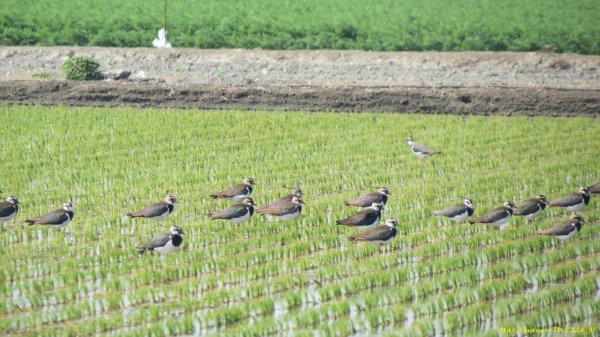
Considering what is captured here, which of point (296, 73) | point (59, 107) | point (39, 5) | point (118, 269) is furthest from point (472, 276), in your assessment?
A: point (39, 5)

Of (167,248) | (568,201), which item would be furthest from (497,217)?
(167,248)

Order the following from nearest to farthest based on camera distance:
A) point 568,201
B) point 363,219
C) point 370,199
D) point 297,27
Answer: point 363,219
point 568,201
point 370,199
point 297,27

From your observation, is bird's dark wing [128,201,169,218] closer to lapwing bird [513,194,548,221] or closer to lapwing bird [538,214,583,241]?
lapwing bird [513,194,548,221]

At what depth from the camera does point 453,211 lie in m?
13.6

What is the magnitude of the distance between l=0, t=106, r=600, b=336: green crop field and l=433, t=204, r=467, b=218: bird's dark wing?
201 millimetres

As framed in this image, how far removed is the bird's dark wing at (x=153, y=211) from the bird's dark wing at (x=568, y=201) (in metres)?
5.04

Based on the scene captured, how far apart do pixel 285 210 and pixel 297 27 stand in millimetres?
17735

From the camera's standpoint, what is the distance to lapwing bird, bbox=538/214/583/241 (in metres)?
12.6

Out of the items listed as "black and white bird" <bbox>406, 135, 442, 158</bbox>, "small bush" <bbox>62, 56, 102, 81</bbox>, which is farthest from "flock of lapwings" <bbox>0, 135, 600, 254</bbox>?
"small bush" <bbox>62, 56, 102, 81</bbox>

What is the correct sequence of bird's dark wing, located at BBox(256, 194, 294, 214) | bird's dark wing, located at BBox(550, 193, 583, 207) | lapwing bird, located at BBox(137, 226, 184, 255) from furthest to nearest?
bird's dark wing, located at BBox(550, 193, 583, 207) → bird's dark wing, located at BBox(256, 194, 294, 214) → lapwing bird, located at BBox(137, 226, 184, 255)

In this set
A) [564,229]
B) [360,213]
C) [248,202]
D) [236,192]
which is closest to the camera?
[564,229]

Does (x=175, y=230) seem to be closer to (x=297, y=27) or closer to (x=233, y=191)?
(x=233, y=191)

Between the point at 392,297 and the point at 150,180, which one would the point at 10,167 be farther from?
the point at 392,297

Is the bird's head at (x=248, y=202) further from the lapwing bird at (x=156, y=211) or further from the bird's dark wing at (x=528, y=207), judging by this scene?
the bird's dark wing at (x=528, y=207)
